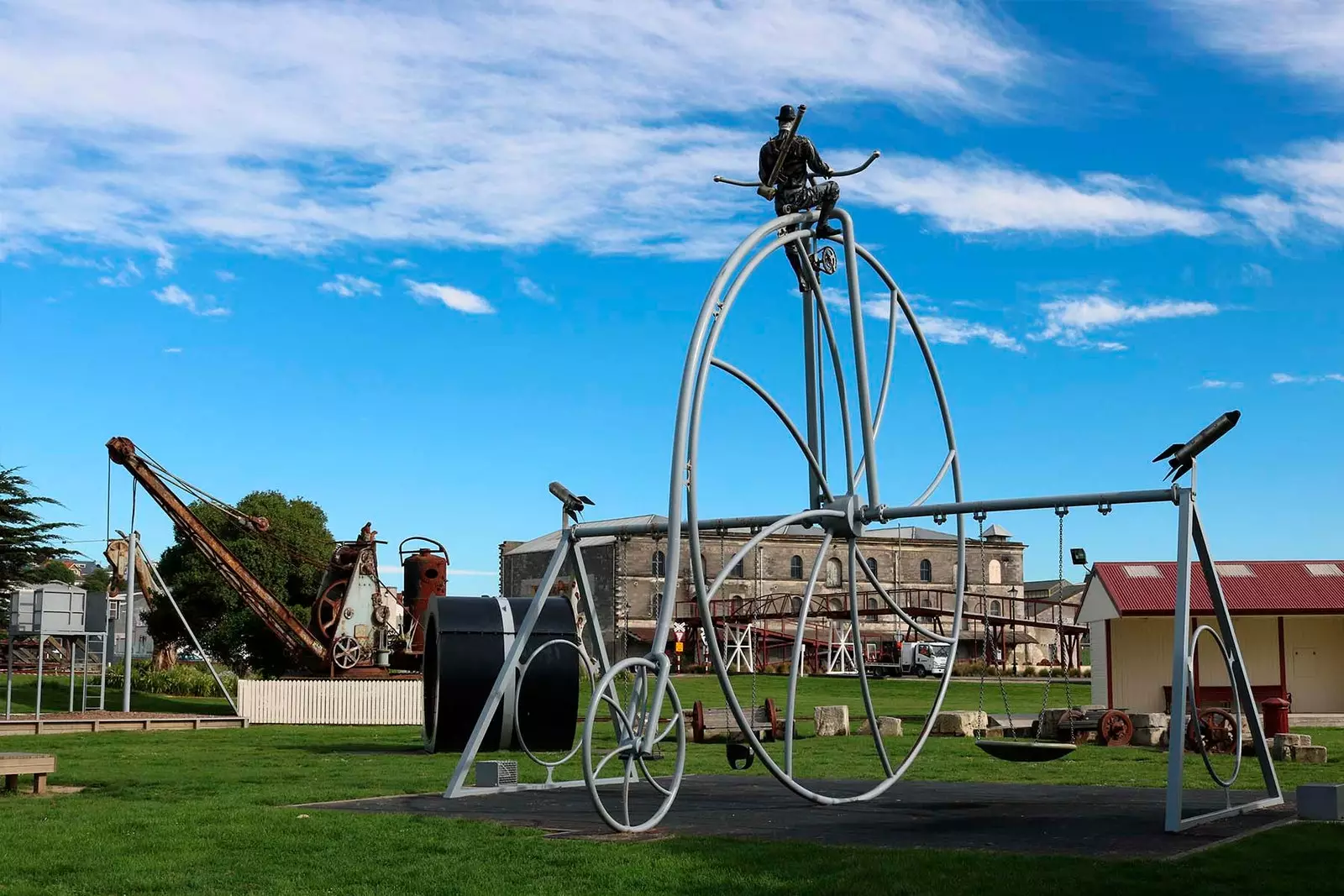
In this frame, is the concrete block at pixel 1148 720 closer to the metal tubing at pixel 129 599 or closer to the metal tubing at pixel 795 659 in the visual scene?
the metal tubing at pixel 795 659

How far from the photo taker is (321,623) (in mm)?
37812

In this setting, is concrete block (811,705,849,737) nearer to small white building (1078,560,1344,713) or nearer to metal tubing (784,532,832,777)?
small white building (1078,560,1344,713)

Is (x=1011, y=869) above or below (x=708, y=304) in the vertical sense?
below

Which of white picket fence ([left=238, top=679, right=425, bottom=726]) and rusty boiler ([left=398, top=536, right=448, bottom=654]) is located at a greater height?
rusty boiler ([left=398, top=536, right=448, bottom=654])

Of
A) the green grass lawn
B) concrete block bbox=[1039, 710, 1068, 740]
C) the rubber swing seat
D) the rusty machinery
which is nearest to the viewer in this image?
the green grass lawn

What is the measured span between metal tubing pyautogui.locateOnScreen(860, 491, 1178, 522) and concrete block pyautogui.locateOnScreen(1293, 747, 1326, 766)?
9.66 meters

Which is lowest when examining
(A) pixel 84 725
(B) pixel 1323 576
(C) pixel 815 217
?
(A) pixel 84 725

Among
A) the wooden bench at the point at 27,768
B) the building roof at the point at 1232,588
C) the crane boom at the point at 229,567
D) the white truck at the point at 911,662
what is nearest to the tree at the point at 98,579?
the white truck at the point at 911,662

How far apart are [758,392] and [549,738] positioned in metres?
7.21

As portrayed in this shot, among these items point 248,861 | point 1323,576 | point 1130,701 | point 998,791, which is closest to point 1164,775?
point 998,791

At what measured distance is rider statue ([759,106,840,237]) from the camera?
13352 mm

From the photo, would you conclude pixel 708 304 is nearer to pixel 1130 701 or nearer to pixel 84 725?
pixel 84 725

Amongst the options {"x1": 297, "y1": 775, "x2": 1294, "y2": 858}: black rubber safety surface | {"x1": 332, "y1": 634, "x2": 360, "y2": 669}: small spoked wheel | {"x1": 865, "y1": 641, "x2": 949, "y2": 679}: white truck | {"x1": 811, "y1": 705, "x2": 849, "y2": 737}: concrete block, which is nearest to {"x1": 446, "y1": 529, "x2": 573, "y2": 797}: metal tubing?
{"x1": 297, "y1": 775, "x2": 1294, "y2": 858}: black rubber safety surface

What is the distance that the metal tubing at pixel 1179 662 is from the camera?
432 inches
